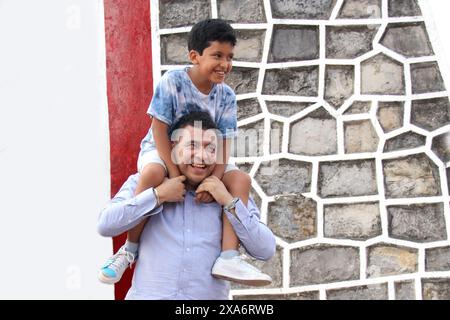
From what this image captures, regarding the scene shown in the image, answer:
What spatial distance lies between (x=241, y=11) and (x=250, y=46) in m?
0.16

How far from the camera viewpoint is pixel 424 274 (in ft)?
12.0

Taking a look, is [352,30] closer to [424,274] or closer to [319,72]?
[319,72]

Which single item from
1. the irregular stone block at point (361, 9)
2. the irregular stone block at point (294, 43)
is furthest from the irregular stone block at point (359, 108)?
the irregular stone block at point (361, 9)

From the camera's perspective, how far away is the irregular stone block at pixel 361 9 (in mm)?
3727

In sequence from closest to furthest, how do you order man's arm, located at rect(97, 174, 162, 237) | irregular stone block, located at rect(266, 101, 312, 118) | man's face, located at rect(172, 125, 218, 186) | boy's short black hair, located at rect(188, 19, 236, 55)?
1. man's arm, located at rect(97, 174, 162, 237)
2. man's face, located at rect(172, 125, 218, 186)
3. boy's short black hair, located at rect(188, 19, 236, 55)
4. irregular stone block, located at rect(266, 101, 312, 118)

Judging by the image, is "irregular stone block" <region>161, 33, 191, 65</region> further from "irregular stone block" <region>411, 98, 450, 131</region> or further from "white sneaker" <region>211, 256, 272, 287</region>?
"white sneaker" <region>211, 256, 272, 287</region>

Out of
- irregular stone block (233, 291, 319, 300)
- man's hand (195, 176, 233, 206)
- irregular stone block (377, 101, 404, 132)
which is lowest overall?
irregular stone block (233, 291, 319, 300)

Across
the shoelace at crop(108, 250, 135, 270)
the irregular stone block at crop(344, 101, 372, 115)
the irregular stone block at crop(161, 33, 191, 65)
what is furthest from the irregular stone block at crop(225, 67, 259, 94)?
the shoelace at crop(108, 250, 135, 270)

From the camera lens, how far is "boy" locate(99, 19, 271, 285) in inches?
→ 112

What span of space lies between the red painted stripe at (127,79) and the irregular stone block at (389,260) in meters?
1.12

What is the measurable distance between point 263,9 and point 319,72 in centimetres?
38

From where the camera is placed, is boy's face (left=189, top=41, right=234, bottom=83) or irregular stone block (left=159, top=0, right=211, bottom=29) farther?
irregular stone block (left=159, top=0, right=211, bottom=29)

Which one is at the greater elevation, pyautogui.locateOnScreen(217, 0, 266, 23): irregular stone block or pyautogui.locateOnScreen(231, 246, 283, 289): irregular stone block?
pyautogui.locateOnScreen(217, 0, 266, 23): irregular stone block

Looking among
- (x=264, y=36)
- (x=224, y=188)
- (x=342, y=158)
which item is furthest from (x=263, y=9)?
(x=224, y=188)
